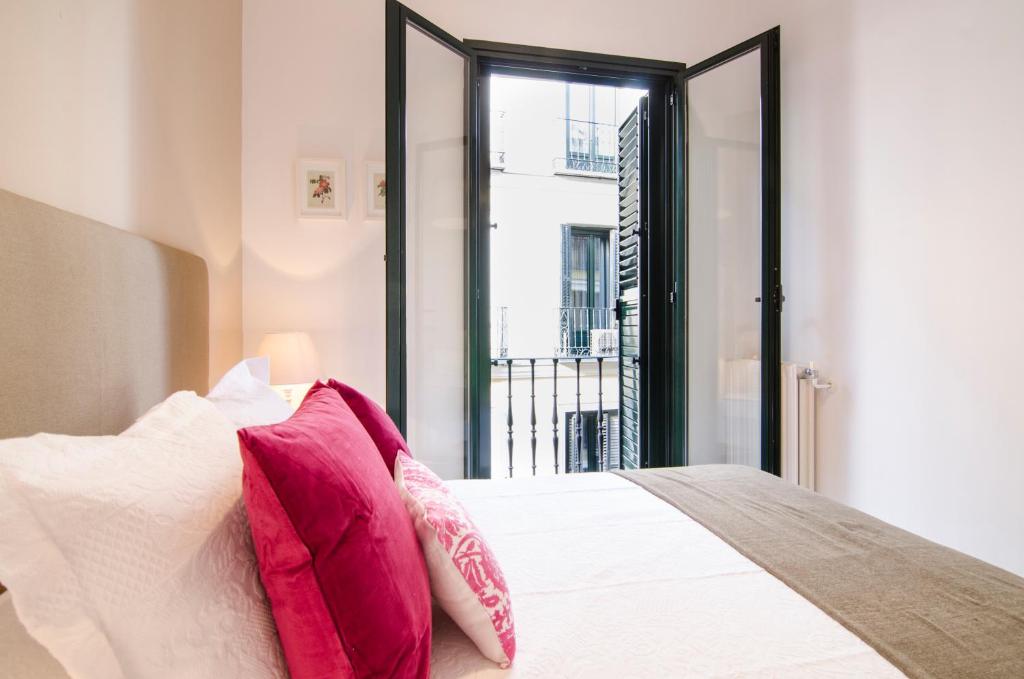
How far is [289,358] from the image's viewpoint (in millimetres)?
2191

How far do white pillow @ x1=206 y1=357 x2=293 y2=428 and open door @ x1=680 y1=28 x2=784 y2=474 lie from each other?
7.32 ft

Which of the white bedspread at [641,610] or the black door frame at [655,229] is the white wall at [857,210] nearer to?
the black door frame at [655,229]

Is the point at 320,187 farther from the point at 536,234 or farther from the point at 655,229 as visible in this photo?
the point at 536,234

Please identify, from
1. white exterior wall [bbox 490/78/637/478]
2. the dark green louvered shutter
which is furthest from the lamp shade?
white exterior wall [bbox 490/78/637/478]

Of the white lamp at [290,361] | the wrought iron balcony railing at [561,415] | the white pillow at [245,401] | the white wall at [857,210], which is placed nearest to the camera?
the white pillow at [245,401]

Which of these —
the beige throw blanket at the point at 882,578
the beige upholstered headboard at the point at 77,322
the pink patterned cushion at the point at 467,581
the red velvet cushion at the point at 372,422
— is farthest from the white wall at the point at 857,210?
the pink patterned cushion at the point at 467,581

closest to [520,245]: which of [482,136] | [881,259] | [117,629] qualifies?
[482,136]

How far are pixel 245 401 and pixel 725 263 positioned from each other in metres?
2.47

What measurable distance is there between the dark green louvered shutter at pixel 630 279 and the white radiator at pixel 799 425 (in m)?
0.83

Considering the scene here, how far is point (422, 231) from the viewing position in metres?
2.25

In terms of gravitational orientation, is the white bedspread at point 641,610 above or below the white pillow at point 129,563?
below

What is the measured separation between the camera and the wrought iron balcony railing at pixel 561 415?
4973 mm

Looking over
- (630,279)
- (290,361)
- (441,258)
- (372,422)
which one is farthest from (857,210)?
(290,361)

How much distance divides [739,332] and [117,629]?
272cm
